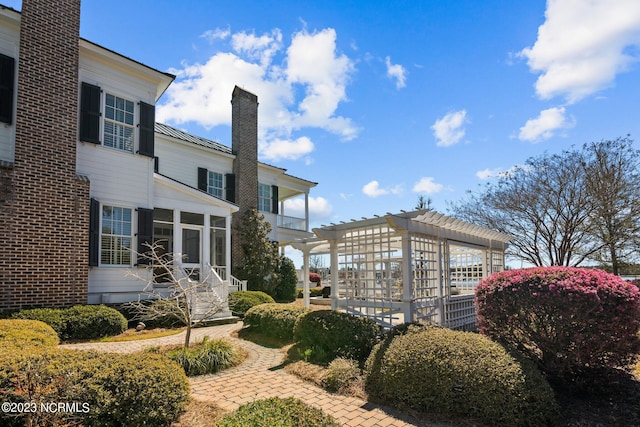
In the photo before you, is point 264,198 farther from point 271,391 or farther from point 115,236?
point 271,391

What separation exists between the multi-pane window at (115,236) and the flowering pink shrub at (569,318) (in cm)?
1028

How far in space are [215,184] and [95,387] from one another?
14.7 meters

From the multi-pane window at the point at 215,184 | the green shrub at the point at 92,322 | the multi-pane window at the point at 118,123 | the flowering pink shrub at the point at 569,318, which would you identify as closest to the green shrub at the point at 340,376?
the flowering pink shrub at the point at 569,318

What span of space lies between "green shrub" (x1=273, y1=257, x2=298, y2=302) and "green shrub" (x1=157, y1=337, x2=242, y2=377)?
10.7m

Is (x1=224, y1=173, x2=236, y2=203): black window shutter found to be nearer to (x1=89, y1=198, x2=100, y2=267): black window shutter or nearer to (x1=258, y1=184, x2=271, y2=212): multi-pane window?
(x1=258, y1=184, x2=271, y2=212): multi-pane window

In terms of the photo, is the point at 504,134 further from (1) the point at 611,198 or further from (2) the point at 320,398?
(2) the point at 320,398

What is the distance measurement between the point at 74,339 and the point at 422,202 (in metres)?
23.5

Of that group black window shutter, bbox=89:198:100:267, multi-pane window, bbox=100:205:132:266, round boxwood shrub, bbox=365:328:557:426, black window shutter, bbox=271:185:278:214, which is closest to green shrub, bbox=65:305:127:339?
black window shutter, bbox=89:198:100:267

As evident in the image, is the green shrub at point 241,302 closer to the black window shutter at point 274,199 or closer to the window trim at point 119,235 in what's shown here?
the window trim at point 119,235

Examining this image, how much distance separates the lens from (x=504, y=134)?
1167cm

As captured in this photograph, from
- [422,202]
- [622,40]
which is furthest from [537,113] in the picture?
[422,202]

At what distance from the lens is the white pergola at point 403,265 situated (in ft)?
25.2

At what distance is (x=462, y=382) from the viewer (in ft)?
14.8

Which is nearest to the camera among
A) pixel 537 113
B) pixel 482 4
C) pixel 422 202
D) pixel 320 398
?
pixel 320 398
